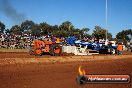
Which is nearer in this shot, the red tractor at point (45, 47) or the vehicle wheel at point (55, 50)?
the vehicle wheel at point (55, 50)

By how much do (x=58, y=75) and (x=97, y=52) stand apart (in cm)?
1928

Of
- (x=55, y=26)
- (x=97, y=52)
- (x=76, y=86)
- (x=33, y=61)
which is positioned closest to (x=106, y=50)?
(x=97, y=52)

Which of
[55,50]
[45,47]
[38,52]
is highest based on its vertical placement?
[45,47]

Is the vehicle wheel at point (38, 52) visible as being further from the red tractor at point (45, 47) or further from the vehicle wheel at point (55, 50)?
the vehicle wheel at point (55, 50)

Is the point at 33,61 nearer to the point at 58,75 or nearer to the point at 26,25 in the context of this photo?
the point at 58,75

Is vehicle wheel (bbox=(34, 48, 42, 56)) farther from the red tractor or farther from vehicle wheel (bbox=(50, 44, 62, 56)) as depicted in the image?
vehicle wheel (bbox=(50, 44, 62, 56))

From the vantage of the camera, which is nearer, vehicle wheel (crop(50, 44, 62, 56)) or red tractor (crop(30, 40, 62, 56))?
vehicle wheel (crop(50, 44, 62, 56))

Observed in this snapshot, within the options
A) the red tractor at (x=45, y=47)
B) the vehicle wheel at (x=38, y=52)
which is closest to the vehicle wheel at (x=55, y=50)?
the red tractor at (x=45, y=47)

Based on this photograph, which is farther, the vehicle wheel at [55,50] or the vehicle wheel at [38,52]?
Result: the vehicle wheel at [38,52]

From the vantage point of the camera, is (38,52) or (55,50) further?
(55,50)

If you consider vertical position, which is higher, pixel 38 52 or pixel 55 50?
pixel 55 50

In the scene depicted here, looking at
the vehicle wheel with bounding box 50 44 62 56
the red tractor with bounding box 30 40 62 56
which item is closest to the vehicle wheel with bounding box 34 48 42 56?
the red tractor with bounding box 30 40 62 56

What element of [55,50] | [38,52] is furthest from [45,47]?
[55,50]

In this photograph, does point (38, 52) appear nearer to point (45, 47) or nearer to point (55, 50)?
point (45, 47)
